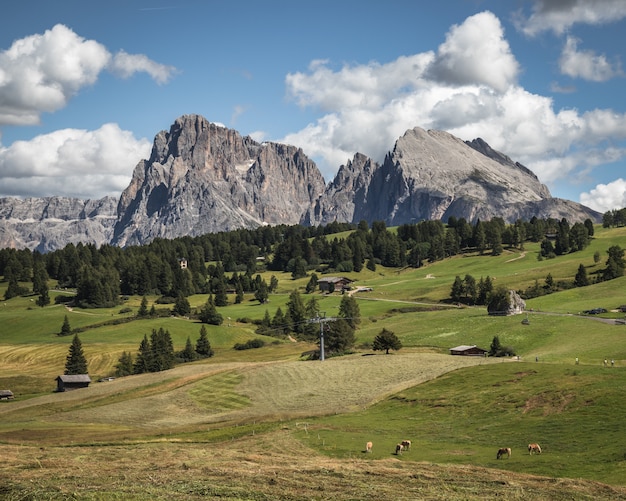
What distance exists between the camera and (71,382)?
111 metres

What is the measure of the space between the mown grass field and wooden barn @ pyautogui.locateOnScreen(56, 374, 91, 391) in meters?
3.51

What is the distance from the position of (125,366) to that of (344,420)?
225 feet

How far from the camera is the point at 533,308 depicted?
143 m

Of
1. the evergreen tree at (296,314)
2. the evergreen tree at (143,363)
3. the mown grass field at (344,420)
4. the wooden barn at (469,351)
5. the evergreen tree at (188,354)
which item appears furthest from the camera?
the evergreen tree at (296,314)

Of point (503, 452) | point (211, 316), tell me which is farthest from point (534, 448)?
point (211, 316)

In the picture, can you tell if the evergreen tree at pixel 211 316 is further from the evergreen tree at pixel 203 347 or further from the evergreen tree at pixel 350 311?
the evergreen tree at pixel 350 311

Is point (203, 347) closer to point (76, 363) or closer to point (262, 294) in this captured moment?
point (76, 363)

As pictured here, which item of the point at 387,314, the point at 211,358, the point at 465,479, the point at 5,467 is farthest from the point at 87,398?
the point at 387,314

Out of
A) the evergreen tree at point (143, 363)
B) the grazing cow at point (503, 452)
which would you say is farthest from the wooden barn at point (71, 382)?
the grazing cow at point (503, 452)

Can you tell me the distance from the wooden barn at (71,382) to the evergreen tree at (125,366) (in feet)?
32.2

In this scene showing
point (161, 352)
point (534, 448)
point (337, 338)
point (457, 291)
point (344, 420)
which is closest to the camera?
point (534, 448)

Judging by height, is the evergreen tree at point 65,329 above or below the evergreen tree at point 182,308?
below

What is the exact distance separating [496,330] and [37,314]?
121 meters

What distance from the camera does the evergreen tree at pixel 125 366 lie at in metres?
123
